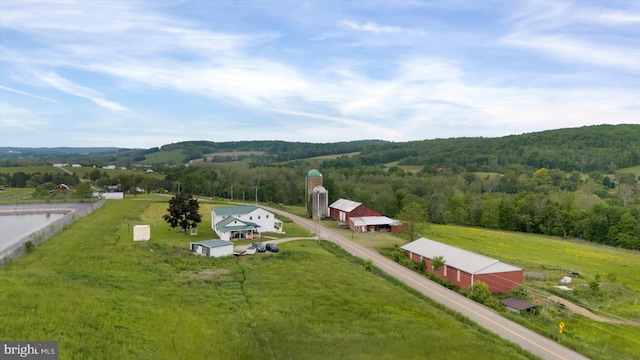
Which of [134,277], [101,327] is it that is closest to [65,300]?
[101,327]

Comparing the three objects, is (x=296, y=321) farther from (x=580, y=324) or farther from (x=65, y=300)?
(x=580, y=324)

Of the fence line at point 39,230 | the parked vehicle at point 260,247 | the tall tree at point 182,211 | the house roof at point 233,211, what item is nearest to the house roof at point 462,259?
Answer: the parked vehicle at point 260,247

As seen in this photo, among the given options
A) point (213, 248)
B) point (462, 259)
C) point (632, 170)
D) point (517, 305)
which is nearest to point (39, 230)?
point (213, 248)

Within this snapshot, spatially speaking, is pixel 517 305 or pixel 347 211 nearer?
pixel 517 305

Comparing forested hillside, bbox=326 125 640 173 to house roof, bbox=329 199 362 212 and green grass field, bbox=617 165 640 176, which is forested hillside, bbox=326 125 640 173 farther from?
house roof, bbox=329 199 362 212

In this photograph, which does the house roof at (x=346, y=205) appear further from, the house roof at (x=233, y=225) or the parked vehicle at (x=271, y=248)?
the parked vehicle at (x=271, y=248)

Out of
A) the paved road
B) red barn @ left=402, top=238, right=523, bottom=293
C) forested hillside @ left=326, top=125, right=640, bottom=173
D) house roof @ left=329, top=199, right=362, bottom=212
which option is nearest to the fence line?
the paved road

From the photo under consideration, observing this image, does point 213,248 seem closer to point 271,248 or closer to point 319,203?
point 271,248

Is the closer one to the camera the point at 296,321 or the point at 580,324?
the point at 296,321
